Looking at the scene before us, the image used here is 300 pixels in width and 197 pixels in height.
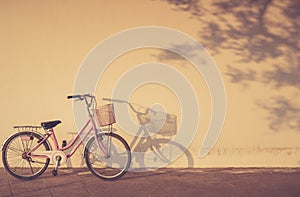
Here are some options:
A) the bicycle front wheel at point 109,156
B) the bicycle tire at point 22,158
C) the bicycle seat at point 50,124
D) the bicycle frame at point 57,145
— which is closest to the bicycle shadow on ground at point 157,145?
the bicycle front wheel at point 109,156

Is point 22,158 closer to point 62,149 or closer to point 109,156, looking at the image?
point 62,149

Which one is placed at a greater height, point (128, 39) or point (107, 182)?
point (128, 39)

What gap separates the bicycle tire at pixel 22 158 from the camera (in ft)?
22.7

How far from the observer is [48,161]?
23.0ft

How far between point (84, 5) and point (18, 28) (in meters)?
1.19

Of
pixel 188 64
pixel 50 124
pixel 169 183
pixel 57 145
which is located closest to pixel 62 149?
pixel 57 145

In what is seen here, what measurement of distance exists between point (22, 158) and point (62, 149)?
72cm

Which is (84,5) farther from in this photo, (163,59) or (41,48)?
(163,59)

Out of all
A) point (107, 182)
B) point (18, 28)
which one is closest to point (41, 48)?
point (18, 28)

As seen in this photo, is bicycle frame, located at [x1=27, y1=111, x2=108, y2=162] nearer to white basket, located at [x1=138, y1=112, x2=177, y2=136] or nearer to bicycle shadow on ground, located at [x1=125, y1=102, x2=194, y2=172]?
bicycle shadow on ground, located at [x1=125, y1=102, x2=194, y2=172]

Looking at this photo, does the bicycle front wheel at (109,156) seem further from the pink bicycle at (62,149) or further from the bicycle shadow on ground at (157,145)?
the bicycle shadow on ground at (157,145)

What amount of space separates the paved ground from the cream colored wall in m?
0.36

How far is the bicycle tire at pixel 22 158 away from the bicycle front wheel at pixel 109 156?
709 millimetres

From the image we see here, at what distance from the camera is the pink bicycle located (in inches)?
271
